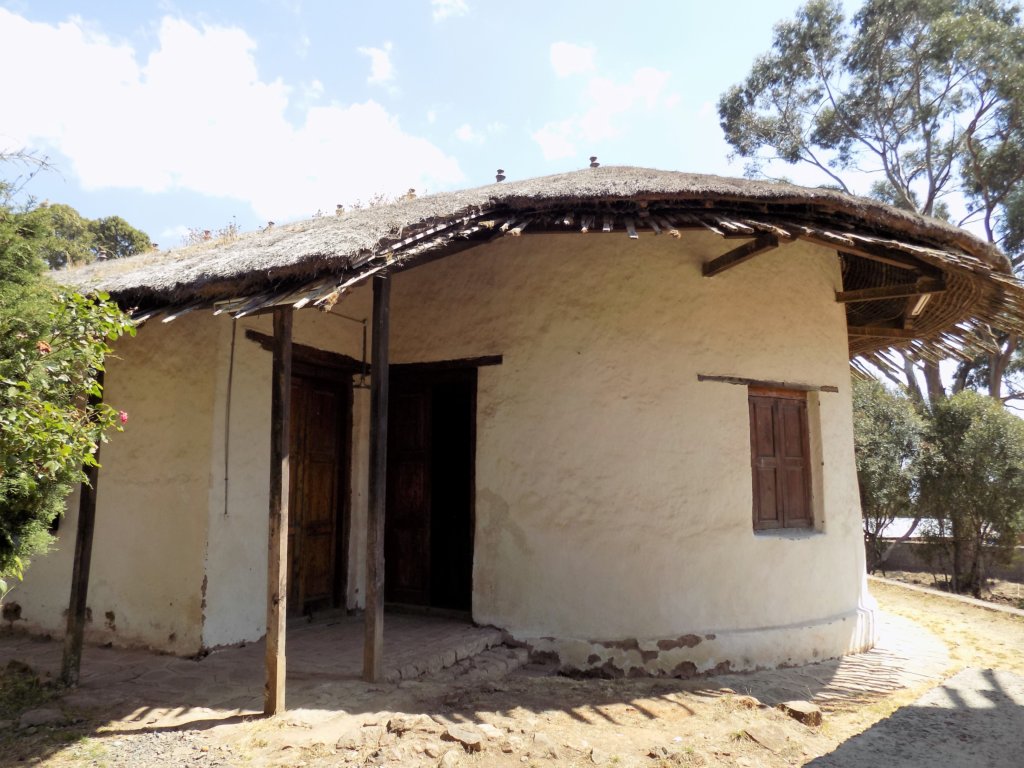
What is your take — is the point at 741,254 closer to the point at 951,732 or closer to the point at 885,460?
the point at 951,732

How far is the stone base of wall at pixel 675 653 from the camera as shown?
196 inches

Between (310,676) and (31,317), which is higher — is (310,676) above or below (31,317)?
below

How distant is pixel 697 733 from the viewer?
3775 millimetres

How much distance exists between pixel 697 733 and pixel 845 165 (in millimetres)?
16004

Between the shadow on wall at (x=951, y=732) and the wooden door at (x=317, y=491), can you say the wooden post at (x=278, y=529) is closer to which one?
the wooden door at (x=317, y=491)

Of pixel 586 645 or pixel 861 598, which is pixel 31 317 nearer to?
pixel 586 645

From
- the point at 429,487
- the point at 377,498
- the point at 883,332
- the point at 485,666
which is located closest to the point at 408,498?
the point at 429,487

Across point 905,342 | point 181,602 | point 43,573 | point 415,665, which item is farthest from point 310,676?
point 905,342

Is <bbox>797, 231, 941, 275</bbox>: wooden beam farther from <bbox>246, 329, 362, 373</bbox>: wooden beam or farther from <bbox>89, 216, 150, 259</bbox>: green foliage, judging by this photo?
<bbox>89, 216, 150, 259</bbox>: green foliage

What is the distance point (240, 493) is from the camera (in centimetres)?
504

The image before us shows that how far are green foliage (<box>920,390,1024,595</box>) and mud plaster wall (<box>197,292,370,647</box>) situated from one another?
1040 cm

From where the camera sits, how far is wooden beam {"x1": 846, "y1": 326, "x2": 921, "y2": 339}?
23.6ft

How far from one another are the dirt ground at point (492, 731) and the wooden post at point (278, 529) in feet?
0.66

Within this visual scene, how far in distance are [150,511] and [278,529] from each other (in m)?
1.82
